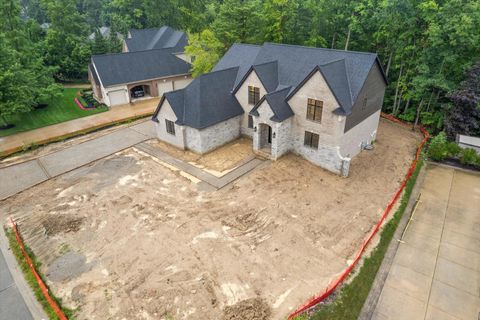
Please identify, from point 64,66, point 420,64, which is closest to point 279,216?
point 420,64

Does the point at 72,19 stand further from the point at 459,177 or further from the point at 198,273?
the point at 459,177

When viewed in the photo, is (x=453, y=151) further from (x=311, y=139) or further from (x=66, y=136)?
(x=66, y=136)

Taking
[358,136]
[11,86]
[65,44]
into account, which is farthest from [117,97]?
[358,136]

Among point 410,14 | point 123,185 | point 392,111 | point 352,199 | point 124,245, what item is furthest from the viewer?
point 392,111

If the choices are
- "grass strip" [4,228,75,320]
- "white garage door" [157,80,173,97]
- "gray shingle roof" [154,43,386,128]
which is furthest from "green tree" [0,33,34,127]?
"grass strip" [4,228,75,320]

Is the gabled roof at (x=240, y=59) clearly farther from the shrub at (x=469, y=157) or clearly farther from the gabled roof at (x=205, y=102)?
the shrub at (x=469, y=157)

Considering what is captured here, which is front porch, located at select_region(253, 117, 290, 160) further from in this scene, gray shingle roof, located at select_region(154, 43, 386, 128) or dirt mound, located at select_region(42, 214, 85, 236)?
dirt mound, located at select_region(42, 214, 85, 236)
